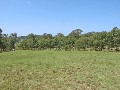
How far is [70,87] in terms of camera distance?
12.6 meters

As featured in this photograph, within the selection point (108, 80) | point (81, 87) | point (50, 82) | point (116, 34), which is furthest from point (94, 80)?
point (116, 34)

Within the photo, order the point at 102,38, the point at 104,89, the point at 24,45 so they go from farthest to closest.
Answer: the point at 24,45 → the point at 102,38 → the point at 104,89

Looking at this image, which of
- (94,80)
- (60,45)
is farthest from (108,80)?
(60,45)

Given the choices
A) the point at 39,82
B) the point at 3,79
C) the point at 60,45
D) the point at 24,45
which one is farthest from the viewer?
the point at 24,45

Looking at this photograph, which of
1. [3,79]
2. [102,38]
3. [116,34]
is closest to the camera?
[3,79]

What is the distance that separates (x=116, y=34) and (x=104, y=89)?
6842cm

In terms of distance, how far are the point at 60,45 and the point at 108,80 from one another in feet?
266

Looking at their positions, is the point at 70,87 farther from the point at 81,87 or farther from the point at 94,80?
the point at 94,80

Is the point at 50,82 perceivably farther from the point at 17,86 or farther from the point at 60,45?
the point at 60,45

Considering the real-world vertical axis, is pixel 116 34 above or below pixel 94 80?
above

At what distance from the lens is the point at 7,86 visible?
42.2 ft

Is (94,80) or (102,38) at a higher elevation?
(102,38)

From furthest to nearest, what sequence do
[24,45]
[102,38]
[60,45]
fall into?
[24,45]
[60,45]
[102,38]

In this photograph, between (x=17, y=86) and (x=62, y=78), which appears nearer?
(x=17, y=86)
